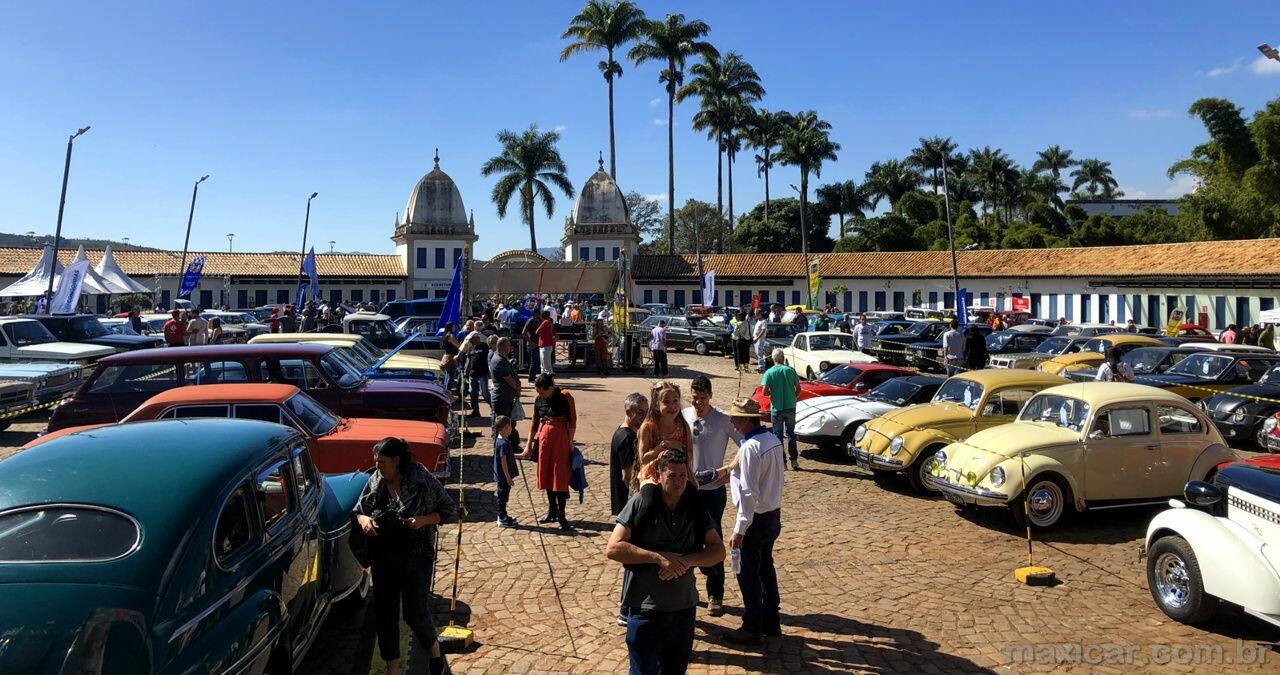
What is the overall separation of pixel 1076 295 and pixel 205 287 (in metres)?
52.8

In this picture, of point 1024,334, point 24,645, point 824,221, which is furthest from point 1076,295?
point 24,645

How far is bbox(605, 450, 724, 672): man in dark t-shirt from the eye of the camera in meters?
4.31

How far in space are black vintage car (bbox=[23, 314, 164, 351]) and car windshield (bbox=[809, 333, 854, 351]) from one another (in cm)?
1582

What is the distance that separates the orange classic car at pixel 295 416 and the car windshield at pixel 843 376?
8.82 meters

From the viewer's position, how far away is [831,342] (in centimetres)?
2216

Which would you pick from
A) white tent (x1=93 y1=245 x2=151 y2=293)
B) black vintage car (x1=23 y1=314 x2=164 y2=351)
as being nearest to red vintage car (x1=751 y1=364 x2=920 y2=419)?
black vintage car (x1=23 y1=314 x2=164 y2=351)

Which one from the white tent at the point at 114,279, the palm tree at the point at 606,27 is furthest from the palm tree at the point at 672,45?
the white tent at the point at 114,279

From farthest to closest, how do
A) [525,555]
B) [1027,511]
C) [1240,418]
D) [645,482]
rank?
[1240,418] → [1027,511] → [525,555] → [645,482]

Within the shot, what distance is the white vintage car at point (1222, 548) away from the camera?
5.97 m

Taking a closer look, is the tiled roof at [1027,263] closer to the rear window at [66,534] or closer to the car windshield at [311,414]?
the car windshield at [311,414]

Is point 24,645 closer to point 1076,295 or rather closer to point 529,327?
point 529,327

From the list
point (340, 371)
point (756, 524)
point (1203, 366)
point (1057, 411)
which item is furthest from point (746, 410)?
point (1203, 366)

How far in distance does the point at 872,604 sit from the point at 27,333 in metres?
18.1

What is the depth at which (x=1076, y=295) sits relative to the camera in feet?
149
